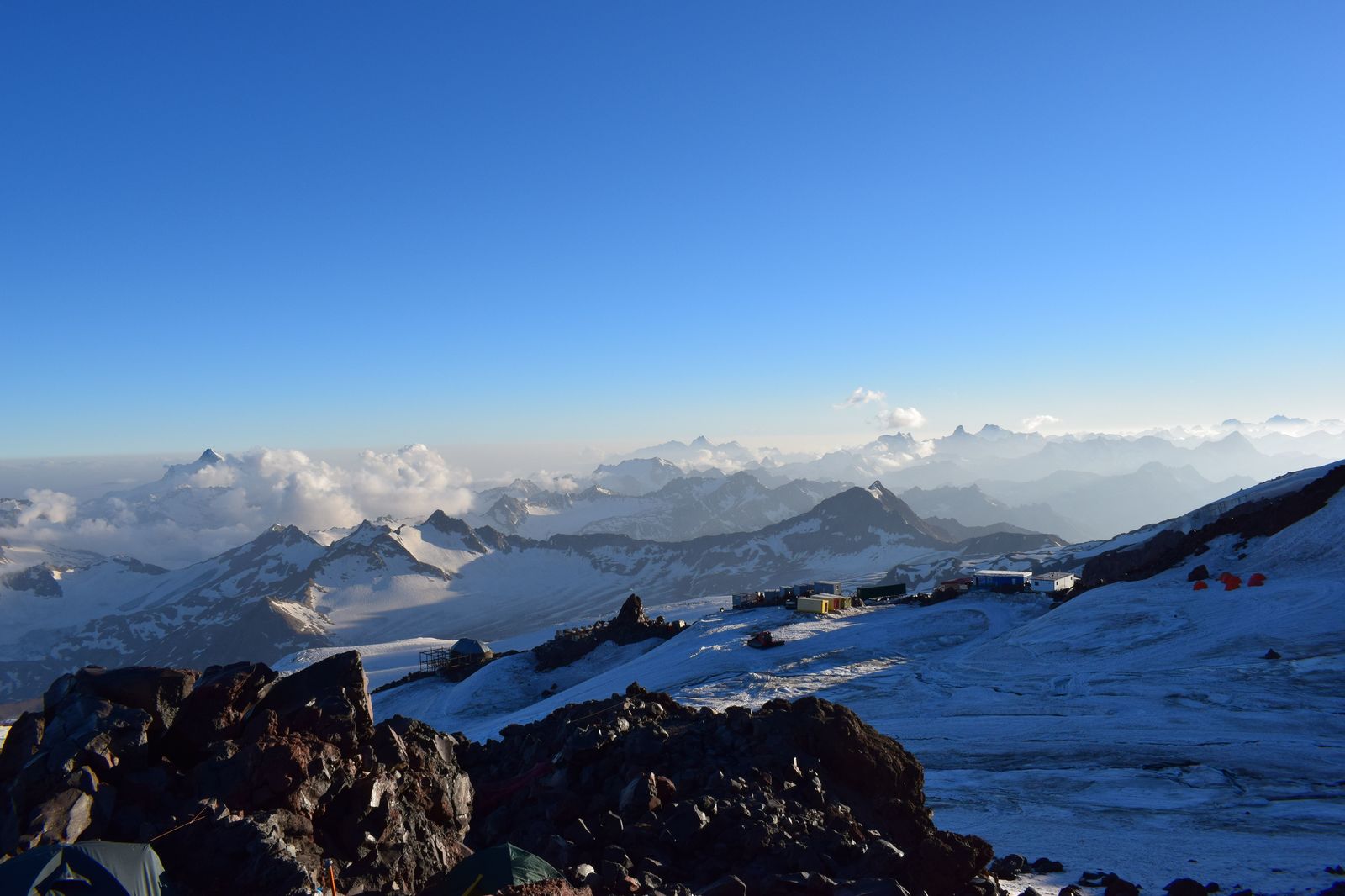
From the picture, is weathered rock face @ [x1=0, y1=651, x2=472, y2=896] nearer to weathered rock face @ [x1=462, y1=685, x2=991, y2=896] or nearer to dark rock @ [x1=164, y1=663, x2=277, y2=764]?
dark rock @ [x1=164, y1=663, x2=277, y2=764]

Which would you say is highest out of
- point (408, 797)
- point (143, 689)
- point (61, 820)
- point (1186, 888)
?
point (143, 689)

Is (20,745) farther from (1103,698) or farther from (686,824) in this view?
(1103,698)

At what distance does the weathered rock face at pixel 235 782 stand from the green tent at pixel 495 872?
3.33 feet

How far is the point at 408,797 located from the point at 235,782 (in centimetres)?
289

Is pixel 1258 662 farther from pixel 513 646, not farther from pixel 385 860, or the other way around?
pixel 513 646

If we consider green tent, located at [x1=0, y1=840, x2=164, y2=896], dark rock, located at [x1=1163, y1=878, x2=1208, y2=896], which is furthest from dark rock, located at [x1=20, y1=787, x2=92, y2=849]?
dark rock, located at [x1=1163, y1=878, x2=1208, y2=896]

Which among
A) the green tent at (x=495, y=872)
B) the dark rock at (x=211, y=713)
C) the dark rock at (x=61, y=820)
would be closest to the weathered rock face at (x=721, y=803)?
the green tent at (x=495, y=872)

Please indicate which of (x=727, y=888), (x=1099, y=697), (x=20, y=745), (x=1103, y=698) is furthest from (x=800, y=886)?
(x=1099, y=697)

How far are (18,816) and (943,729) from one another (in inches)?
1039

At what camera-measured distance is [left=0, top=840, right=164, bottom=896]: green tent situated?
984 cm

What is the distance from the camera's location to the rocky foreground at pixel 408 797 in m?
11.8

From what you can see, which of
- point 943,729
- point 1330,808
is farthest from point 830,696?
point 1330,808

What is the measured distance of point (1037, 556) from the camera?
185m

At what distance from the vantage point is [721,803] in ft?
47.7
